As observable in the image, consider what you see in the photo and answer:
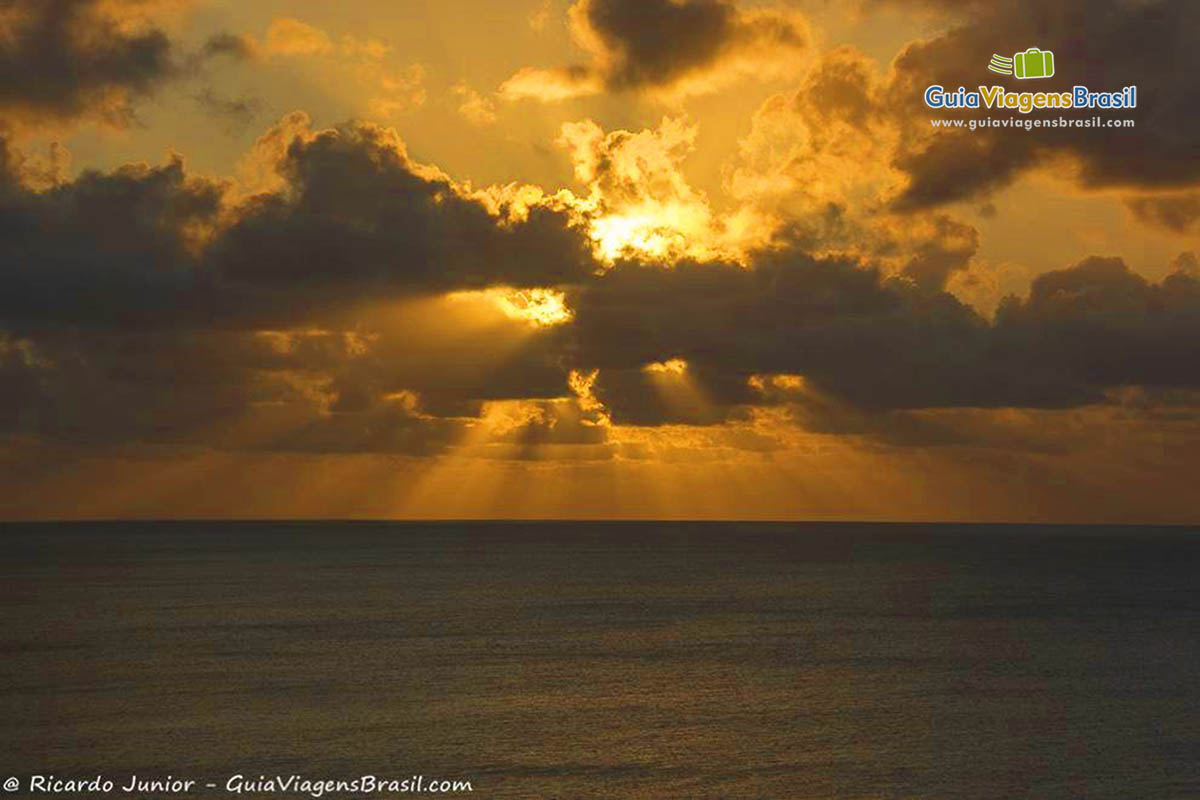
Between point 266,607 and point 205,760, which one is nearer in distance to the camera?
point 205,760

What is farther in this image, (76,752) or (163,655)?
(163,655)

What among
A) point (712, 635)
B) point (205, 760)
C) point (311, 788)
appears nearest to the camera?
point (311, 788)

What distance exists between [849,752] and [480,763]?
53.0 feet

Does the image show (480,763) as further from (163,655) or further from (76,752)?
(163,655)

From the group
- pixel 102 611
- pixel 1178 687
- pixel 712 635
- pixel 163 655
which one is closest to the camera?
pixel 1178 687

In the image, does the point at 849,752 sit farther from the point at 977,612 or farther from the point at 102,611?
the point at 102,611

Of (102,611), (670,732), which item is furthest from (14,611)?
(670,732)

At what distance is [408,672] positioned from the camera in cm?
8425

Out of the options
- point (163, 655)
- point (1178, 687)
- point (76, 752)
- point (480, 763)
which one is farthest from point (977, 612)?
point (76, 752)

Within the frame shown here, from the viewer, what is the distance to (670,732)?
63.6 metres

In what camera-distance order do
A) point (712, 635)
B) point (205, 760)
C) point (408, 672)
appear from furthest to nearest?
point (712, 635)
point (408, 672)
point (205, 760)

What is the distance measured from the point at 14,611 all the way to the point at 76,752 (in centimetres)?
8241

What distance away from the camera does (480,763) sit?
56625mm

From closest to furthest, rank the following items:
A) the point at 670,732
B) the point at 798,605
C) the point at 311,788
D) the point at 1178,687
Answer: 1. the point at 311,788
2. the point at 670,732
3. the point at 1178,687
4. the point at 798,605
